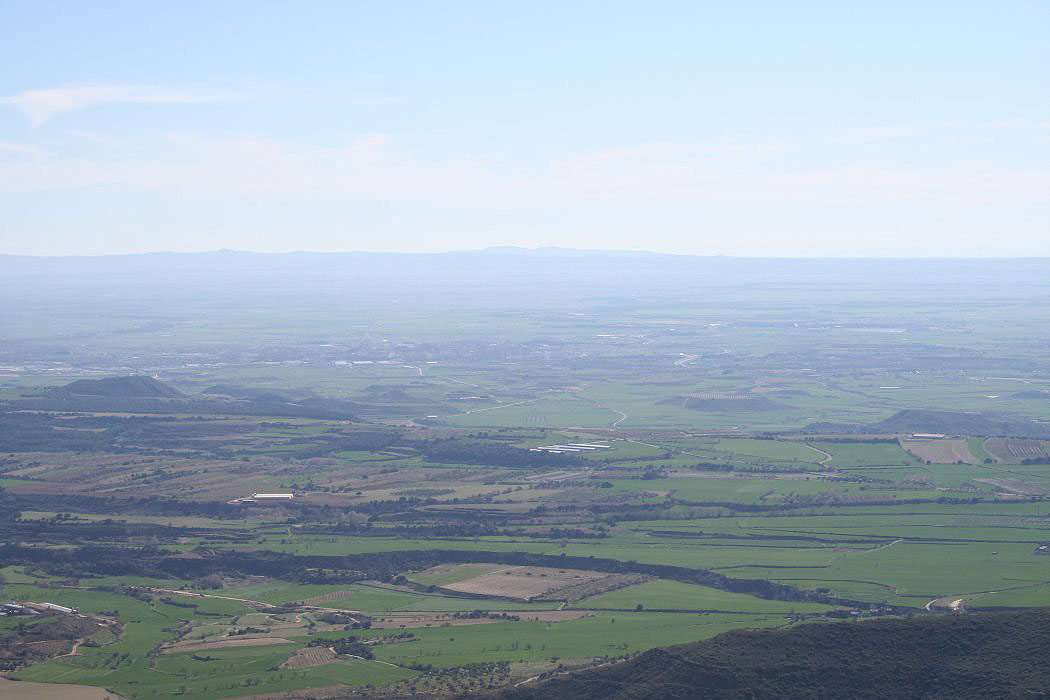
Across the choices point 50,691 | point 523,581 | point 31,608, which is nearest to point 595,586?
point 523,581

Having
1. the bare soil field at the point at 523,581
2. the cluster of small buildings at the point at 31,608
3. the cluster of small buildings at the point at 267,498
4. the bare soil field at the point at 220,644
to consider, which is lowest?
the bare soil field at the point at 523,581

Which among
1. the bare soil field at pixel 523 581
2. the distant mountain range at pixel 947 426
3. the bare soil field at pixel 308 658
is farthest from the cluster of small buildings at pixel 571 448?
the bare soil field at pixel 308 658

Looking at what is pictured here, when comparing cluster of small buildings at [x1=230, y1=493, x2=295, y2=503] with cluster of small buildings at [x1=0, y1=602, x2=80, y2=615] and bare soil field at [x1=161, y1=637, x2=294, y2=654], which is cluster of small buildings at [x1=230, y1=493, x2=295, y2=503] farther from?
bare soil field at [x1=161, y1=637, x2=294, y2=654]

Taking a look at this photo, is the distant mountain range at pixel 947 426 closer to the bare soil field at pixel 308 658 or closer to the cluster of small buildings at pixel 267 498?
the cluster of small buildings at pixel 267 498

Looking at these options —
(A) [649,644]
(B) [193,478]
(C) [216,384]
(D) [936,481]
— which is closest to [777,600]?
(A) [649,644]

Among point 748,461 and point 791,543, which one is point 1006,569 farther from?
point 748,461

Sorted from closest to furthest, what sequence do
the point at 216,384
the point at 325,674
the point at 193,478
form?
the point at 325,674
the point at 193,478
the point at 216,384
